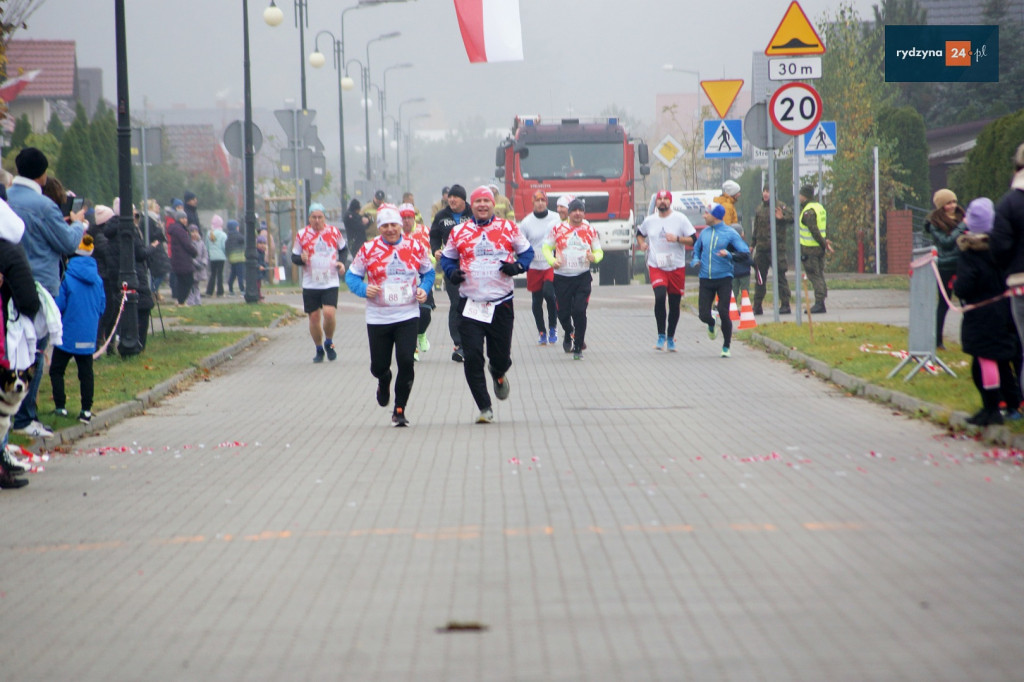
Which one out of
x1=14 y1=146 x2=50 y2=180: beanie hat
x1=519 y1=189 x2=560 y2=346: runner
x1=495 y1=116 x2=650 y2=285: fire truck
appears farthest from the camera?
x1=495 y1=116 x2=650 y2=285: fire truck

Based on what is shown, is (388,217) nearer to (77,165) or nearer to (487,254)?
(487,254)

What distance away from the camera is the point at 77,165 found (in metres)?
40.0

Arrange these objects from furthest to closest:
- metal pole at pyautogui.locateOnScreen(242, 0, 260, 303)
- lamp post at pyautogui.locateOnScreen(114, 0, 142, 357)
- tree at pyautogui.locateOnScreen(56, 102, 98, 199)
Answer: tree at pyautogui.locateOnScreen(56, 102, 98, 199), metal pole at pyautogui.locateOnScreen(242, 0, 260, 303), lamp post at pyautogui.locateOnScreen(114, 0, 142, 357)

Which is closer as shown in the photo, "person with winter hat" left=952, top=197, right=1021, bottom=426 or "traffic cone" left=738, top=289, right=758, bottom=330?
"person with winter hat" left=952, top=197, right=1021, bottom=426

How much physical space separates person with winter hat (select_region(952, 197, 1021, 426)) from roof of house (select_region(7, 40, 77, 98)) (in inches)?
2316

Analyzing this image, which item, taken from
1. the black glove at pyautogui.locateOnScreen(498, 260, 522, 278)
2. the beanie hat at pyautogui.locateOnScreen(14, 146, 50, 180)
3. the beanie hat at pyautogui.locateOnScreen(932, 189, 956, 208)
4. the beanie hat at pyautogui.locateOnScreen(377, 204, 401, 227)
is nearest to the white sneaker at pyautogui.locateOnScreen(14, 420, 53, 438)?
the beanie hat at pyautogui.locateOnScreen(14, 146, 50, 180)

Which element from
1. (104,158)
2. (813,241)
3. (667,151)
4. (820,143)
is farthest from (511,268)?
(104,158)

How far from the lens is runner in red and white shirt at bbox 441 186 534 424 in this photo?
38.0 ft

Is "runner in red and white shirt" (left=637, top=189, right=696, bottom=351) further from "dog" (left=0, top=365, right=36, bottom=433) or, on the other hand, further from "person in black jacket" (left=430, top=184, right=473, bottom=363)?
"dog" (left=0, top=365, right=36, bottom=433)

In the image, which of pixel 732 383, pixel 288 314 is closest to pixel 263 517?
pixel 732 383

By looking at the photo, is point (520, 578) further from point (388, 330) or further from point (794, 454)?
point (388, 330)

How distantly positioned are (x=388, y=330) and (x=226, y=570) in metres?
5.40

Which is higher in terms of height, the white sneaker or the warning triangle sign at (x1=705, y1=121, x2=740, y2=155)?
the warning triangle sign at (x1=705, y1=121, x2=740, y2=155)
